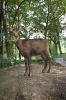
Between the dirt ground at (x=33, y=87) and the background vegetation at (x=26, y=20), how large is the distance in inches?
113

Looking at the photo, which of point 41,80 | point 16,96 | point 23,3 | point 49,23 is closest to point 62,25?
point 49,23

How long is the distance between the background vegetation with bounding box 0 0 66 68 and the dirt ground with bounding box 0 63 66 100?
2881 mm

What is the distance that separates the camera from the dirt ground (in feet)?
21.7

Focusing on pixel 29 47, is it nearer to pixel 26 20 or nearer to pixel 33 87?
pixel 33 87

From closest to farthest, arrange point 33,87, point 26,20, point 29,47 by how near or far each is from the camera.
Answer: point 33,87 < point 29,47 < point 26,20

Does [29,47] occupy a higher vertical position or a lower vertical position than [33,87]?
higher

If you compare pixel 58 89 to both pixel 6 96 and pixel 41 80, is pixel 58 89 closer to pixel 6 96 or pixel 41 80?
pixel 41 80

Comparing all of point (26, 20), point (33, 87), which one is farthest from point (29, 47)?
point (26, 20)

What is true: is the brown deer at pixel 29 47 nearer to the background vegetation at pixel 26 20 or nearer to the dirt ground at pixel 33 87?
the dirt ground at pixel 33 87

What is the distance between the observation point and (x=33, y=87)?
23.8ft

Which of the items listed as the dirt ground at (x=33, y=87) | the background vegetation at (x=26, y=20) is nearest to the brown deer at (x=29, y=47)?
the dirt ground at (x=33, y=87)

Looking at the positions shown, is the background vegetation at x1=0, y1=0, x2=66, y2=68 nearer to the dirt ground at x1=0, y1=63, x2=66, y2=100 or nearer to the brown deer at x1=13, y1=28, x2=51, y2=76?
the brown deer at x1=13, y1=28, x2=51, y2=76

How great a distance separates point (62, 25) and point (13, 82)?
36.3 feet

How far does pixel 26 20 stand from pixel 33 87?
30.5ft
